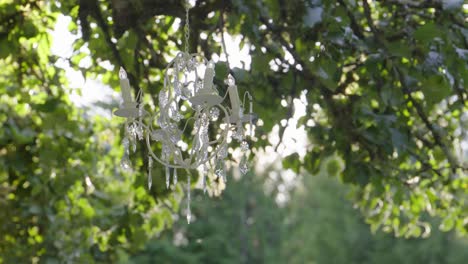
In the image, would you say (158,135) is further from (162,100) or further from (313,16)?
(313,16)

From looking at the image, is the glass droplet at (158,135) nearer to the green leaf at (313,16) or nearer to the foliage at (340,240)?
the green leaf at (313,16)

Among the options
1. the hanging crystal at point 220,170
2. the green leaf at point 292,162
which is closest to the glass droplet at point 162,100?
the hanging crystal at point 220,170

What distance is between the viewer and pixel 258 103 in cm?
370

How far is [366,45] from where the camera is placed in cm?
349

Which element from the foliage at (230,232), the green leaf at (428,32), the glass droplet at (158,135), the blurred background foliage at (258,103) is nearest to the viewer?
the glass droplet at (158,135)

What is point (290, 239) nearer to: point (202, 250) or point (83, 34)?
point (202, 250)

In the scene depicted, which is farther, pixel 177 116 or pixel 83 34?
pixel 83 34

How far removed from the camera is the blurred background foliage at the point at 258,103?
3428 millimetres

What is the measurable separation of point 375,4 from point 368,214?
1.49m

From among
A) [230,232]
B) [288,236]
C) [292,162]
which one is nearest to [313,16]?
[292,162]

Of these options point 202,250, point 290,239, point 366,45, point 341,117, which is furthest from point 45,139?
point 290,239

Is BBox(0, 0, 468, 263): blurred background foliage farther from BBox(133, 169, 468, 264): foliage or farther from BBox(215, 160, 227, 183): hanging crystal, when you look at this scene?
BBox(133, 169, 468, 264): foliage

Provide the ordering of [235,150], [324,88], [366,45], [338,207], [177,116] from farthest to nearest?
[338,207] < [235,150] < [324,88] < [366,45] < [177,116]

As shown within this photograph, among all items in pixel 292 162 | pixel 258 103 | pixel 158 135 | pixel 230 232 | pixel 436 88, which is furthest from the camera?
pixel 230 232
